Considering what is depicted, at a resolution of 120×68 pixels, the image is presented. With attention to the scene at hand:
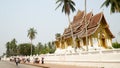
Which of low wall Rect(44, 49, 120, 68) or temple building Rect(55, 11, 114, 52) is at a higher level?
temple building Rect(55, 11, 114, 52)

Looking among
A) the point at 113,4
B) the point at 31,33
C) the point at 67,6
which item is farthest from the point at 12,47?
the point at 113,4

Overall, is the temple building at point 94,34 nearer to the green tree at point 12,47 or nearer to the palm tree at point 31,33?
the palm tree at point 31,33

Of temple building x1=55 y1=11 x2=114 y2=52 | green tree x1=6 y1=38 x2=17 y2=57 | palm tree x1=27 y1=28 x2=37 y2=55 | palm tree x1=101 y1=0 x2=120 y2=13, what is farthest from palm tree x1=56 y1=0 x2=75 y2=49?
green tree x1=6 y1=38 x2=17 y2=57

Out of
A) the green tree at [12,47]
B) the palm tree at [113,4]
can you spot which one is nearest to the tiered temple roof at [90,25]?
the palm tree at [113,4]

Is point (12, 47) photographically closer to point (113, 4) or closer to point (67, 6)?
point (67, 6)

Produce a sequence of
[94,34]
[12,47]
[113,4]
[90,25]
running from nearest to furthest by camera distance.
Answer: [113,4] < [94,34] < [90,25] < [12,47]

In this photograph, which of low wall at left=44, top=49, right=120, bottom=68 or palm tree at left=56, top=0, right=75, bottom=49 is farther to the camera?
palm tree at left=56, top=0, right=75, bottom=49

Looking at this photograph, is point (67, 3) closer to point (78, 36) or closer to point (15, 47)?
point (78, 36)

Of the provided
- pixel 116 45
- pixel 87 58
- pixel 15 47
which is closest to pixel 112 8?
pixel 87 58

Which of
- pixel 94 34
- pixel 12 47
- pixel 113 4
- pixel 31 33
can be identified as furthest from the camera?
pixel 12 47

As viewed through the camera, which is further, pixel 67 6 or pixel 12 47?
pixel 12 47

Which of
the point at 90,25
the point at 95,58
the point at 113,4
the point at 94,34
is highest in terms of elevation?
the point at 113,4

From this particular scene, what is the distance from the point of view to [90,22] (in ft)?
149

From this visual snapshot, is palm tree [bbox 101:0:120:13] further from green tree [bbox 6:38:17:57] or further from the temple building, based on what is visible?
green tree [bbox 6:38:17:57]
